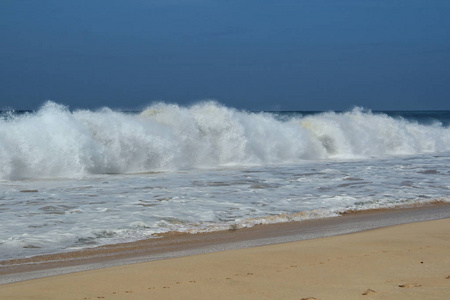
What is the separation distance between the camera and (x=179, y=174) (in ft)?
44.3

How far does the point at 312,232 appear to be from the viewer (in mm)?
6852

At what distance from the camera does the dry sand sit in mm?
3902

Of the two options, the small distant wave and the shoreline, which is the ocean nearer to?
the small distant wave

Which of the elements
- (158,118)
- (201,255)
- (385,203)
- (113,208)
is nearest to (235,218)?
(113,208)

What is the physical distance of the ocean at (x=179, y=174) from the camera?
23.4ft

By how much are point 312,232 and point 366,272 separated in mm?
2356

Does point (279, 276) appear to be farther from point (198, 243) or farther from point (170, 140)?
point (170, 140)

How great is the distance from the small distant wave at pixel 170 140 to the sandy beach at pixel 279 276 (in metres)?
8.86

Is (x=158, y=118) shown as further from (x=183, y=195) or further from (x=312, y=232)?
(x=312, y=232)

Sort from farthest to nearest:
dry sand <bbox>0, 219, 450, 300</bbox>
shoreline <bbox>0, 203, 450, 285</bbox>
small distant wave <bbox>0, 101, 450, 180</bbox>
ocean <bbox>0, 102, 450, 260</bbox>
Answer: small distant wave <bbox>0, 101, 450, 180</bbox>, ocean <bbox>0, 102, 450, 260</bbox>, shoreline <bbox>0, 203, 450, 285</bbox>, dry sand <bbox>0, 219, 450, 300</bbox>

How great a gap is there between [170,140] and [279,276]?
12.9 m

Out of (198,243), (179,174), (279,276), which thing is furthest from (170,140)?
(279,276)

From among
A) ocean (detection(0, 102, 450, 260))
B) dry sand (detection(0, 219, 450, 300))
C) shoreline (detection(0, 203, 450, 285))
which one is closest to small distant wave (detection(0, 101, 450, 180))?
ocean (detection(0, 102, 450, 260))

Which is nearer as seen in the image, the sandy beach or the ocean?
the sandy beach
